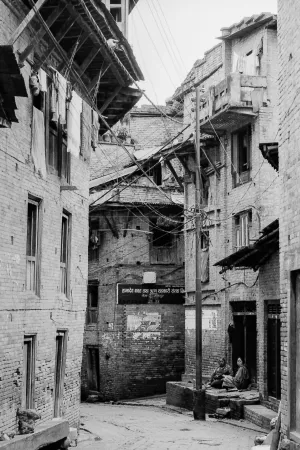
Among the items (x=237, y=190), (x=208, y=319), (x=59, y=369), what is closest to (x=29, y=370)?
(x=59, y=369)

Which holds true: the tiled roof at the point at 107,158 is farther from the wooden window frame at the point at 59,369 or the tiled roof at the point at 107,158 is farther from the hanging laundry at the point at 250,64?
the wooden window frame at the point at 59,369

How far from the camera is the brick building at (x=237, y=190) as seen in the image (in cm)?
2562

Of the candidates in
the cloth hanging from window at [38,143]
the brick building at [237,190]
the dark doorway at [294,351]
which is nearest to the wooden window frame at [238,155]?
the brick building at [237,190]

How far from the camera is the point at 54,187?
16422 millimetres

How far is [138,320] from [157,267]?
2.41 meters

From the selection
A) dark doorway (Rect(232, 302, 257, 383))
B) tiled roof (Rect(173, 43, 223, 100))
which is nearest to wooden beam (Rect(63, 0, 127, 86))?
dark doorway (Rect(232, 302, 257, 383))

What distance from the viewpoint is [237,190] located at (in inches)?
1083

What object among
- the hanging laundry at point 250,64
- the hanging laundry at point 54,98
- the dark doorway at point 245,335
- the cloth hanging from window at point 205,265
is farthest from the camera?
the cloth hanging from window at point 205,265

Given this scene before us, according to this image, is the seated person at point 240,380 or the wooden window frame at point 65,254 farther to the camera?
the seated person at point 240,380

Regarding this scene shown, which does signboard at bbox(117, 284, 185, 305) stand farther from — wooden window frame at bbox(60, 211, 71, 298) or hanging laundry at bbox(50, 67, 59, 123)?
hanging laundry at bbox(50, 67, 59, 123)

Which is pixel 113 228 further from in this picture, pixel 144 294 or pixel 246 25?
pixel 246 25

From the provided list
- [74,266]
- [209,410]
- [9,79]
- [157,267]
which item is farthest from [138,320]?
[9,79]

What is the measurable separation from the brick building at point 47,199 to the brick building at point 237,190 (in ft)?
20.6

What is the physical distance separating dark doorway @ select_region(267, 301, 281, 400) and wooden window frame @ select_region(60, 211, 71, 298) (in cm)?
660
